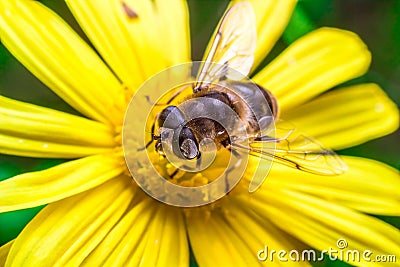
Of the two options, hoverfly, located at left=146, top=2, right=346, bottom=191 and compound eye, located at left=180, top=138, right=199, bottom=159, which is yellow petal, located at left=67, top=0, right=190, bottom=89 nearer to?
hoverfly, located at left=146, top=2, right=346, bottom=191

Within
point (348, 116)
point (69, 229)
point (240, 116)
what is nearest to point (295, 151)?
point (240, 116)

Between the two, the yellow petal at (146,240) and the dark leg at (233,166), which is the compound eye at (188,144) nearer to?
the dark leg at (233,166)

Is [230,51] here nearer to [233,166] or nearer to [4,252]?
[233,166]

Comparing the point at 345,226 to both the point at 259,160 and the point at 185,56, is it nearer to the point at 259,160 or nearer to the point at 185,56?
the point at 259,160

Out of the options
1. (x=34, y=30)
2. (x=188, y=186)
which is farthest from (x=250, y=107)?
(x=34, y=30)

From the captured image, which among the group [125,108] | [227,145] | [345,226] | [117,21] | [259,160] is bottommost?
[345,226]

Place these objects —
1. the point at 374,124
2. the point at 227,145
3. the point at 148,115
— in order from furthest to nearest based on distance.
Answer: the point at 374,124, the point at 148,115, the point at 227,145
